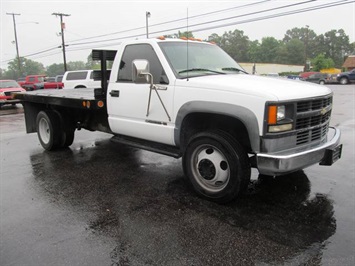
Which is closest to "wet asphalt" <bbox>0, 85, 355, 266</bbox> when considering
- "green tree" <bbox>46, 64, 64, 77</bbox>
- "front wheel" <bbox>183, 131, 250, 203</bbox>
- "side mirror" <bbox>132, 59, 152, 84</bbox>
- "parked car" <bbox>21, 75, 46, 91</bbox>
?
"front wheel" <bbox>183, 131, 250, 203</bbox>

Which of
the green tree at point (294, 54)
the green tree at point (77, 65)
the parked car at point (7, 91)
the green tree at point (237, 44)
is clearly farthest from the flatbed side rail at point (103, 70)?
the green tree at point (77, 65)

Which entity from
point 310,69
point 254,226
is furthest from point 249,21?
point 310,69

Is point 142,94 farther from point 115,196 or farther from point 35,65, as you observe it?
point 35,65

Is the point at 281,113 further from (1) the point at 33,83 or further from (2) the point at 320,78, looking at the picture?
(2) the point at 320,78

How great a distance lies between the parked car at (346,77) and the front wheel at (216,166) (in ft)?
116

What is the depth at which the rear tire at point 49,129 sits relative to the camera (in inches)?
271

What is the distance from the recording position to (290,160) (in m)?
3.50

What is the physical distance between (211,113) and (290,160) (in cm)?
110

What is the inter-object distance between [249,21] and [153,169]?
23477 mm

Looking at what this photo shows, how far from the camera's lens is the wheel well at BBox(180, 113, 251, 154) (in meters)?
4.04

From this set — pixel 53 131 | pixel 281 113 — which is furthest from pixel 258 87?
pixel 53 131

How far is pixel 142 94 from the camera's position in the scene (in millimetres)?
4844

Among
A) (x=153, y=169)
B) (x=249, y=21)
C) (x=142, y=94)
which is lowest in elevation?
(x=153, y=169)

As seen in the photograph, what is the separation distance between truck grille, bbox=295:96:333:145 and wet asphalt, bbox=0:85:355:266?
2.90ft
